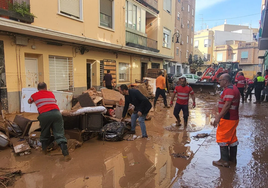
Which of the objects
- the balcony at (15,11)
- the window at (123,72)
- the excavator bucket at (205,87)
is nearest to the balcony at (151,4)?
the window at (123,72)

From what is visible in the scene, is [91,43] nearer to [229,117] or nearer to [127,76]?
[127,76]

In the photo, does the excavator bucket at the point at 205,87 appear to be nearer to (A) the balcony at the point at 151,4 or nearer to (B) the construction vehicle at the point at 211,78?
(B) the construction vehicle at the point at 211,78

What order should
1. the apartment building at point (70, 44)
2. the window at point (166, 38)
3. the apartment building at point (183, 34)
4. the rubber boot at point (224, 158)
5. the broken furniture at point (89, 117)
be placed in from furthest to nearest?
the apartment building at point (183, 34) < the window at point (166, 38) < the apartment building at point (70, 44) < the broken furniture at point (89, 117) < the rubber boot at point (224, 158)

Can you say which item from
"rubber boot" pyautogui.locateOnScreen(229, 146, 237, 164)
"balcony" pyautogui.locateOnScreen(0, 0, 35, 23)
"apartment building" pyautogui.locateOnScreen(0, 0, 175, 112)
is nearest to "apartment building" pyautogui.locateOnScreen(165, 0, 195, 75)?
"apartment building" pyautogui.locateOnScreen(0, 0, 175, 112)

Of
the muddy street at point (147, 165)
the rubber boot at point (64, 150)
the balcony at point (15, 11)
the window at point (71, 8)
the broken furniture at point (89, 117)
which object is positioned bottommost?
the muddy street at point (147, 165)

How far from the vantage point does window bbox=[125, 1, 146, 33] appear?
47.3 ft

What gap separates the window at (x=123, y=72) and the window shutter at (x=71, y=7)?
539 centimetres

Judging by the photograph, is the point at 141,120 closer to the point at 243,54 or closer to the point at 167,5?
the point at 167,5

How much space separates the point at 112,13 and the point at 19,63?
7.04 m

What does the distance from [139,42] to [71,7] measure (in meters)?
7.09

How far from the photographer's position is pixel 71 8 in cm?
988

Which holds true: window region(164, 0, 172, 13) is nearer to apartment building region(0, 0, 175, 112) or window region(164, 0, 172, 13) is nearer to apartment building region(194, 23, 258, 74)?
apartment building region(0, 0, 175, 112)

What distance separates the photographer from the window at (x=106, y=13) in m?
11.9

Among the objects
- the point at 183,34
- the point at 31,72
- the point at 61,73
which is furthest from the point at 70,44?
the point at 183,34
